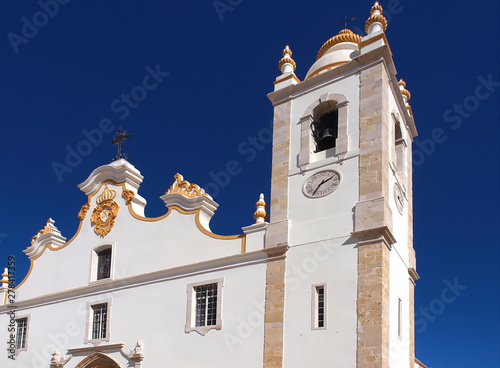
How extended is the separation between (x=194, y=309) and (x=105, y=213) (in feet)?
18.0

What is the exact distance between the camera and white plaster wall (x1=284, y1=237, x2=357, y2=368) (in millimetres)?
14148

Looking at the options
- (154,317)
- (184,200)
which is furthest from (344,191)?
(154,317)

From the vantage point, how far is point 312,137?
17.3 meters

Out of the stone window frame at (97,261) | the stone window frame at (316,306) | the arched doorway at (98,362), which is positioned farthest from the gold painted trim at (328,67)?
the arched doorway at (98,362)

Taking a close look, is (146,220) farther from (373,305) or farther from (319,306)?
(373,305)

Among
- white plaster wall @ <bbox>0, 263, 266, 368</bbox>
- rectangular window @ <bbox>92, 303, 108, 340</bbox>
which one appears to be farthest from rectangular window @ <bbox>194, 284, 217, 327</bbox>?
rectangular window @ <bbox>92, 303, 108, 340</bbox>

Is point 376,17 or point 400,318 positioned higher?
point 376,17

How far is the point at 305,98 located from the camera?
1789cm

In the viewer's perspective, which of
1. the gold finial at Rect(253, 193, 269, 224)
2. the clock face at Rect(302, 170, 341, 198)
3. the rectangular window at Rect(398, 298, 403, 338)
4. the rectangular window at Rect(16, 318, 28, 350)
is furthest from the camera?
the rectangular window at Rect(16, 318, 28, 350)

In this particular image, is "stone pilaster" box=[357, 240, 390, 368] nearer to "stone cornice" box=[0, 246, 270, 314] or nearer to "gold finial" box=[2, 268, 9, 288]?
"stone cornice" box=[0, 246, 270, 314]

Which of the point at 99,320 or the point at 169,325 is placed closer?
the point at 169,325

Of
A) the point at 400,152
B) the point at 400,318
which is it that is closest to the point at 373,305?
the point at 400,318

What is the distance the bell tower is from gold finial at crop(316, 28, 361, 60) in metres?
0.79

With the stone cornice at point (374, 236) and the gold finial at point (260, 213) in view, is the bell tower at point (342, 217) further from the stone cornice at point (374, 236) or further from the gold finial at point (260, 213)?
the gold finial at point (260, 213)
